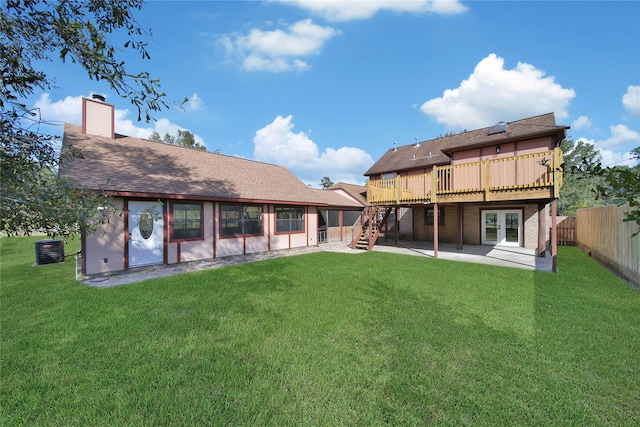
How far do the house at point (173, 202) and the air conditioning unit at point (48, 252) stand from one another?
3015mm

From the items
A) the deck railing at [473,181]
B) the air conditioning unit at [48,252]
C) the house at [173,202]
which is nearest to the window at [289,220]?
the house at [173,202]

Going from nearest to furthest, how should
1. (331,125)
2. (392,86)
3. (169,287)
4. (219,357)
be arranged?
(219,357)
(169,287)
(392,86)
(331,125)

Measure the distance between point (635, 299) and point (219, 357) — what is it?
7.80 meters

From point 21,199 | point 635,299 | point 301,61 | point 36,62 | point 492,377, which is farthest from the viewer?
point 301,61

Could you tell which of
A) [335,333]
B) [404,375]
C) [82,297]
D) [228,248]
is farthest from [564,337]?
[228,248]

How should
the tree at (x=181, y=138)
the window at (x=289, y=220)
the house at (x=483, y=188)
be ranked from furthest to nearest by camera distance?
the tree at (x=181, y=138)
the window at (x=289, y=220)
the house at (x=483, y=188)

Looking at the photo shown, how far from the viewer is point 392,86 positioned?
45.5 feet

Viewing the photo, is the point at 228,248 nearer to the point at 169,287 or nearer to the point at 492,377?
the point at 169,287

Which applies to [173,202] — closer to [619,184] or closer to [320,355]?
[320,355]

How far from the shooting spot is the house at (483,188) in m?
9.10

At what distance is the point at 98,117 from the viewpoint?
10.2 metres

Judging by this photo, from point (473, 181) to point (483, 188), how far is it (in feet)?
1.93

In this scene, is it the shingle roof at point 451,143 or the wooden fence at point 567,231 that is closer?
the shingle roof at point 451,143

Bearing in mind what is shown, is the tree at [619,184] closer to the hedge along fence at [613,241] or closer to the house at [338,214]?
the hedge along fence at [613,241]
